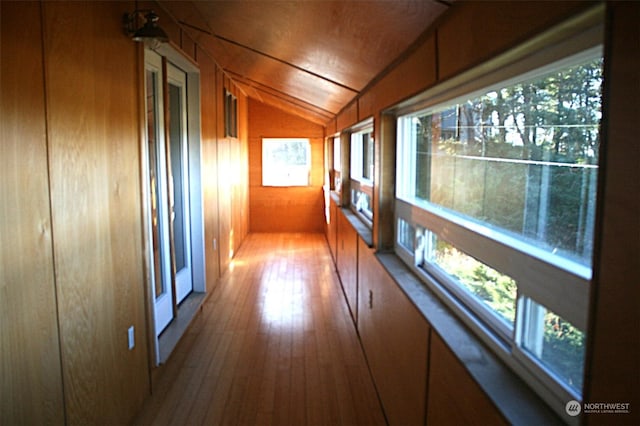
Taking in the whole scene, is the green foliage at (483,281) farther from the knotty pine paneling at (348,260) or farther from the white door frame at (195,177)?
the white door frame at (195,177)

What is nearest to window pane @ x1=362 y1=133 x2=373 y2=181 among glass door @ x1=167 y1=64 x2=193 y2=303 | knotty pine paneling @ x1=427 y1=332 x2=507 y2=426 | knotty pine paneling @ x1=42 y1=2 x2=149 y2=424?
glass door @ x1=167 y1=64 x2=193 y2=303

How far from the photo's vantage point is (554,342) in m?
1.21

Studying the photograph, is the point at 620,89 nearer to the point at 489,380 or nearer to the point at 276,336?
the point at 489,380

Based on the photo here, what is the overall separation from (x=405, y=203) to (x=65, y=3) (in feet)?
6.32

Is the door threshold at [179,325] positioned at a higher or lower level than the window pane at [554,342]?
lower

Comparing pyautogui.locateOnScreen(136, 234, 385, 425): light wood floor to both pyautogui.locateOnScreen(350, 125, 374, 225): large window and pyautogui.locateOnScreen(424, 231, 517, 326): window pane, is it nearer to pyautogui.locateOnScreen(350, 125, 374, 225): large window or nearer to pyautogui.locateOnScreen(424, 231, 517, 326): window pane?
pyautogui.locateOnScreen(350, 125, 374, 225): large window

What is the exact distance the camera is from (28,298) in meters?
1.54

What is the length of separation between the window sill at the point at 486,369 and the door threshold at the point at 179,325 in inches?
74.2

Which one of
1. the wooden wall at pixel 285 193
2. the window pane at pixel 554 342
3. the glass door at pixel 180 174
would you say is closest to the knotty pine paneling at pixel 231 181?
the wooden wall at pixel 285 193

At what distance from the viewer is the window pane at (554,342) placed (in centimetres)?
112

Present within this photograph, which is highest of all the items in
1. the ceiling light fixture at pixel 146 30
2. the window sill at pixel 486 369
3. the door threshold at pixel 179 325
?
the ceiling light fixture at pixel 146 30

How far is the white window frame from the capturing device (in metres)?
1.07

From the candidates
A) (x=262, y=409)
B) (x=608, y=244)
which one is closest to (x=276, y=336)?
(x=262, y=409)

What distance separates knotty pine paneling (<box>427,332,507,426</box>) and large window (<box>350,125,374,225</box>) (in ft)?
8.95
